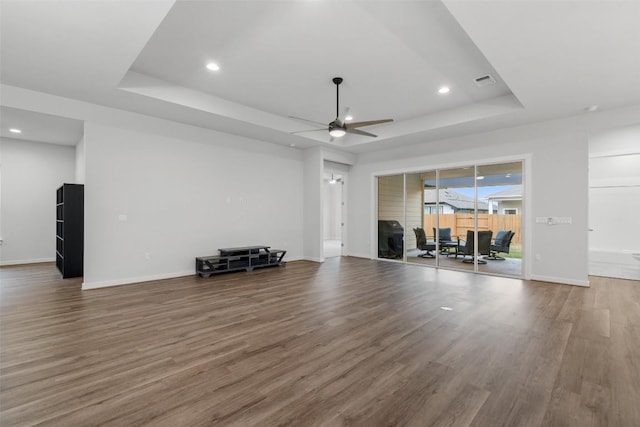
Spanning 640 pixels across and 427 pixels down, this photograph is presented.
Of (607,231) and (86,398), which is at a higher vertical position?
(607,231)

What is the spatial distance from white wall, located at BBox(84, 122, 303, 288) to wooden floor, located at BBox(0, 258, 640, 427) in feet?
3.22

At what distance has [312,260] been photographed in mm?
7793

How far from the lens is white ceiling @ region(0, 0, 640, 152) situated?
2.70m

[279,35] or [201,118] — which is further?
[201,118]

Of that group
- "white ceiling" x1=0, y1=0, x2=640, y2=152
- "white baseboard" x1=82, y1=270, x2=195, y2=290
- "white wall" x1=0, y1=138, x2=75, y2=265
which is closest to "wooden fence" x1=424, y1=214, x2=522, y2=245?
"white ceiling" x1=0, y1=0, x2=640, y2=152

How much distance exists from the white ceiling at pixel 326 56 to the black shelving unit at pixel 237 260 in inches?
106

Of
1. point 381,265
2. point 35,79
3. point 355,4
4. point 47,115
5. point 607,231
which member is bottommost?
point 381,265

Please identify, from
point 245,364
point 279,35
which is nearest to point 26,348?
point 245,364

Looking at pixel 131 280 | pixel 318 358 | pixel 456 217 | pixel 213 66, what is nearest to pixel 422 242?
pixel 456 217

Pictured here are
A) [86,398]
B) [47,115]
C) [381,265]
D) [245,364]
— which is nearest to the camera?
[86,398]

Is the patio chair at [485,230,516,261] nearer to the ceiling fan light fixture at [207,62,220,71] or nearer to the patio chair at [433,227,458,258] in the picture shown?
the patio chair at [433,227,458,258]

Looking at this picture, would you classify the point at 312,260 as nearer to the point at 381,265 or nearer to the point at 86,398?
the point at 381,265

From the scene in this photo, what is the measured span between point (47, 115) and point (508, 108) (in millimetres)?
7647

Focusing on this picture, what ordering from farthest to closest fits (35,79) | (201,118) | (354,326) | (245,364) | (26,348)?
(201,118) < (35,79) < (354,326) < (26,348) < (245,364)
